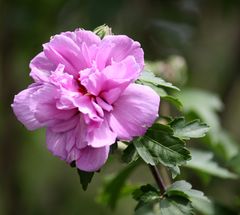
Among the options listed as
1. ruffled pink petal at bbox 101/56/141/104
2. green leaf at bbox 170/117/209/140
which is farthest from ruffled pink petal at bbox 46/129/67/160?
green leaf at bbox 170/117/209/140

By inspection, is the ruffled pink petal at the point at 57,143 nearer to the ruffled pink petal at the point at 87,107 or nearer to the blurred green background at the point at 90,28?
the ruffled pink petal at the point at 87,107

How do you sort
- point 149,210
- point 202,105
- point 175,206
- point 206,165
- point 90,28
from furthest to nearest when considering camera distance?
point 90,28 < point 202,105 < point 206,165 < point 149,210 < point 175,206

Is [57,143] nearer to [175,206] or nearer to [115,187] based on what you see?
[175,206]

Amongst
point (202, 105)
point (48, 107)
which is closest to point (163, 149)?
point (48, 107)

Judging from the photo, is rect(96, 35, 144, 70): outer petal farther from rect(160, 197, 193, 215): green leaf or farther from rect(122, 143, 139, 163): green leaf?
rect(160, 197, 193, 215): green leaf

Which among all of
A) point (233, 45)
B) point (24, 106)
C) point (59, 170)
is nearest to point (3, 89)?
point (59, 170)

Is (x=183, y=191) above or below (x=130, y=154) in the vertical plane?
below
